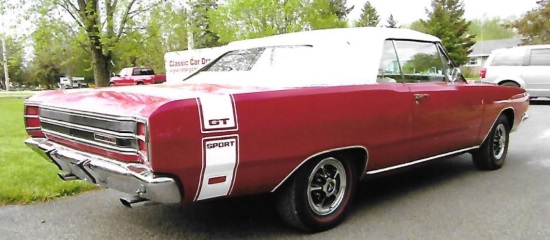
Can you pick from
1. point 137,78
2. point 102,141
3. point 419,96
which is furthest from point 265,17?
point 102,141

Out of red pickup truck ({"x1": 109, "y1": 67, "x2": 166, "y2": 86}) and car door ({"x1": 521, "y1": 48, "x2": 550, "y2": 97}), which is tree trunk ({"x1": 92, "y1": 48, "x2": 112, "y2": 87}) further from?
car door ({"x1": 521, "y1": 48, "x2": 550, "y2": 97})

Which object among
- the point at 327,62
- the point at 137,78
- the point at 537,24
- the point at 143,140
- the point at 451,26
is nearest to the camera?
the point at 143,140

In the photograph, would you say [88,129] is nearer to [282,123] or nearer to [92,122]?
[92,122]

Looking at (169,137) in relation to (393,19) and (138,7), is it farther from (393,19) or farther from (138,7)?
(393,19)

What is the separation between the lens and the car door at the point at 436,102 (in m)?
4.21

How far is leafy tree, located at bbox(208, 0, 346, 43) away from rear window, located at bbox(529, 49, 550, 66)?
38.9ft

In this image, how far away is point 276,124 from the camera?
311cm

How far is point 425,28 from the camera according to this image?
51.2m

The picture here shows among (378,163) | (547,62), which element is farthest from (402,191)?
(547,62)

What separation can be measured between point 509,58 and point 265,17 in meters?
12.9

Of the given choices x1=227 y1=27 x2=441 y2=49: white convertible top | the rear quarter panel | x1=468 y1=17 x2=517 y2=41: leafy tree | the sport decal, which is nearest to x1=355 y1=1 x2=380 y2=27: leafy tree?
x1=468 y1=17 x2=517 y2=41: leafy tree

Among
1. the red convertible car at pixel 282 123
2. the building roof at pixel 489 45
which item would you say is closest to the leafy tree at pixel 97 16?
the red convertible car at pixel 282 123

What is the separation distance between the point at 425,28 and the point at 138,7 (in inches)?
1577

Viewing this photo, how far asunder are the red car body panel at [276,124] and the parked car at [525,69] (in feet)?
35.4
